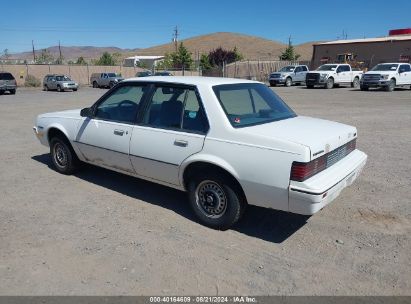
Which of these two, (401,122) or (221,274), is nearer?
(221,274)

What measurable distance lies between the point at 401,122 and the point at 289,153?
10210 millimetres

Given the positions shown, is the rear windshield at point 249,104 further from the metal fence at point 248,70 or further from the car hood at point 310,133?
the metal fence at point 248,70

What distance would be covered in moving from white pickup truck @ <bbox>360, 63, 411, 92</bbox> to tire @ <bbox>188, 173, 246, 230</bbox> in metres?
25.9

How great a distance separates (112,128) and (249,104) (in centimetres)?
182

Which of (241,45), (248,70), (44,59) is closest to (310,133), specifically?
(248,70)

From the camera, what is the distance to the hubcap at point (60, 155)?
6189 mm

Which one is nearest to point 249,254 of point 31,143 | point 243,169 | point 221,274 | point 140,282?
point 221,274

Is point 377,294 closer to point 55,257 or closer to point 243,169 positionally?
point 243,169

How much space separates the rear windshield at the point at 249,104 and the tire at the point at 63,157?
2.83 m

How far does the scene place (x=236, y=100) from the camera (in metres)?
4.68

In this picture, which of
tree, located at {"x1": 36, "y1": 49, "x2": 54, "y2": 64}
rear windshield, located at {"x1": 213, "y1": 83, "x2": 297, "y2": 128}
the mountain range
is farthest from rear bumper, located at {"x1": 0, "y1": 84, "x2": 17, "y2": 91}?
the mountain range

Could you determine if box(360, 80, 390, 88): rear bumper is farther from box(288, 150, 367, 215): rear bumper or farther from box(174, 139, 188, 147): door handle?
box(174, 139, 188, 147): door handle

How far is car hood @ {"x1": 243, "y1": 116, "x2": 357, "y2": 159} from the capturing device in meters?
3.83

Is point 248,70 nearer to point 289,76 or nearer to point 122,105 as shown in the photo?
point 289,76
